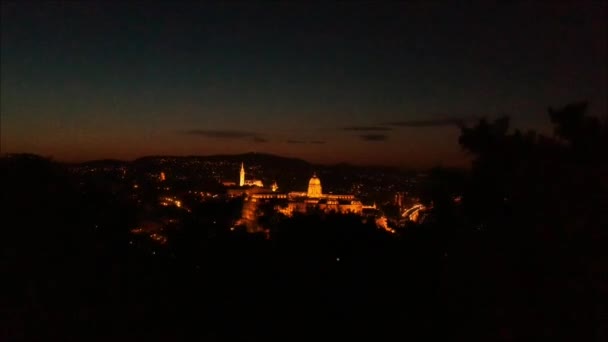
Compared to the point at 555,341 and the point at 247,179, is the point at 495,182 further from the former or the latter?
the point at 247,179

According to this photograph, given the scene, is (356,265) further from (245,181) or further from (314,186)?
(245,181)

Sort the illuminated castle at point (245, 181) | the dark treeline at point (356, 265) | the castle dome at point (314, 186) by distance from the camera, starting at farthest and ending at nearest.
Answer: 1. the illuminated castle at point (245, 181)
2. the castle dome at point (314, 186)
3. the dark treeline at point (356, 265)

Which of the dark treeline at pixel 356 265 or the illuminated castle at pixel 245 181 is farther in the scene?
the illuminated castle at pixel 245 181

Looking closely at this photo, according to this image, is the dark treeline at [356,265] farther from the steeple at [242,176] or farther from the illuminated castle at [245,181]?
the illuminated castle at [245,181]

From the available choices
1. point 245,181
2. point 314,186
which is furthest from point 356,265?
point 245,181

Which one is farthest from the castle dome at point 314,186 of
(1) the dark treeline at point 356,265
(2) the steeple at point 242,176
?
(1) the dark treeline at point 356,265

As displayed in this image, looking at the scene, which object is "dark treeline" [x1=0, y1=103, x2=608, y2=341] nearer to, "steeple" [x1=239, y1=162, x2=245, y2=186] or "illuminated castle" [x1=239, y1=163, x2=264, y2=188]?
"steeple" [x1=239, y1=162, x2=245, y2=186]

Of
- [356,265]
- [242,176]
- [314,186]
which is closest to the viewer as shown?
[356,265]

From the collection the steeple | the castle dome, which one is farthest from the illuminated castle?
the castle dome
